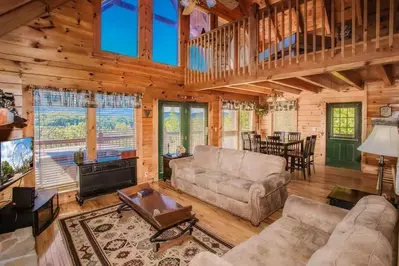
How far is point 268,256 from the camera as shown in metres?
1.54

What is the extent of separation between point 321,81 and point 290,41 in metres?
1.83

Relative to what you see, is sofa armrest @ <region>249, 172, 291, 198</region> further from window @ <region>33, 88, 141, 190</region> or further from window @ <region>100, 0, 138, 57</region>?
window @ <region>100, 0, 138, 57</region>

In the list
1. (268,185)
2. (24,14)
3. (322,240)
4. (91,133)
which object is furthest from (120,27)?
(322,240)

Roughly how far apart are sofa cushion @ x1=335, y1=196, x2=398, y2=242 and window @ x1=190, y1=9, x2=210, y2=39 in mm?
5229

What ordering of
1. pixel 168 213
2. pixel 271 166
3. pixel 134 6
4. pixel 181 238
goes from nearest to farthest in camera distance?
pixel 168 213
pixel 181 238
pixel 271 166
pixel 134 6

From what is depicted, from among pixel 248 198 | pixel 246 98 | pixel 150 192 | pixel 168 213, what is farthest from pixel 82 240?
pixel 246 98

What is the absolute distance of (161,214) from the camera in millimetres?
2299

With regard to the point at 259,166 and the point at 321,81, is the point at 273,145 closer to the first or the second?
the point at 321,81

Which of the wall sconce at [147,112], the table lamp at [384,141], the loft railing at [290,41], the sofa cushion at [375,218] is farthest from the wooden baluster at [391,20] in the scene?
the wall sconce at [147,112]

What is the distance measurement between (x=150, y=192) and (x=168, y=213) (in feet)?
2.62

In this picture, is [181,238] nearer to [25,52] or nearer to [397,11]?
[25,52]

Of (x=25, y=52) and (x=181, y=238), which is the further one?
(x=25, y=52)

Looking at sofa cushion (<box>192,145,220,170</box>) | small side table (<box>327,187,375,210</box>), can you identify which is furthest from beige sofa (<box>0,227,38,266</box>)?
small side table (<box>327,187,375,210</box>)

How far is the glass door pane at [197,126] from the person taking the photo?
5699 millimetres
